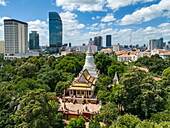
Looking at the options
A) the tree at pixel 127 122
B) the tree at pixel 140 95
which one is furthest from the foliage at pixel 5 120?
the tree at pixel 140 95

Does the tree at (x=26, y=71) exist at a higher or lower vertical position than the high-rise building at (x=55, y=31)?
lower

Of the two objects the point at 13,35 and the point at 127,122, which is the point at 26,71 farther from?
the point at 13,35

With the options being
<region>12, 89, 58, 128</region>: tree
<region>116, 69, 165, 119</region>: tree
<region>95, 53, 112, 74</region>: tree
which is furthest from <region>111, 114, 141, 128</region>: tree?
<region>95, 53, 112, 74</region>: tree

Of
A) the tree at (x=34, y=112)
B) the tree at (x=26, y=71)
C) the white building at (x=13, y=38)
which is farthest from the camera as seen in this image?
the white building at (x=13, y=38)

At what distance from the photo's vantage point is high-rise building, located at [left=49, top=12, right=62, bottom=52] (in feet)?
509

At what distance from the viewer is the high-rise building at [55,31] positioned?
15500cm

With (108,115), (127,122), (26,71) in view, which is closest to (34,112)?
(127,122)

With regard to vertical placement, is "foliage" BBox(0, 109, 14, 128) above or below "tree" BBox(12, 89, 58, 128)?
below

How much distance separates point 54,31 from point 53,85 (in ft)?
448

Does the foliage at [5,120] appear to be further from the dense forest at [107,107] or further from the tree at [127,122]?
the tree at [127,122]

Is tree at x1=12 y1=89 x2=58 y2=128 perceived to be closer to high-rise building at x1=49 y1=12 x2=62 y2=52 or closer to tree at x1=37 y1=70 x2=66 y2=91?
tree at x1=37 y1=70 x2=66 y2=91

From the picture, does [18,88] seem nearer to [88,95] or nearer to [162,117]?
[88,95]

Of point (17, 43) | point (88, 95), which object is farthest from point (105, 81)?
point (17, 43)

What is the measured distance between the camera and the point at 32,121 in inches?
558
